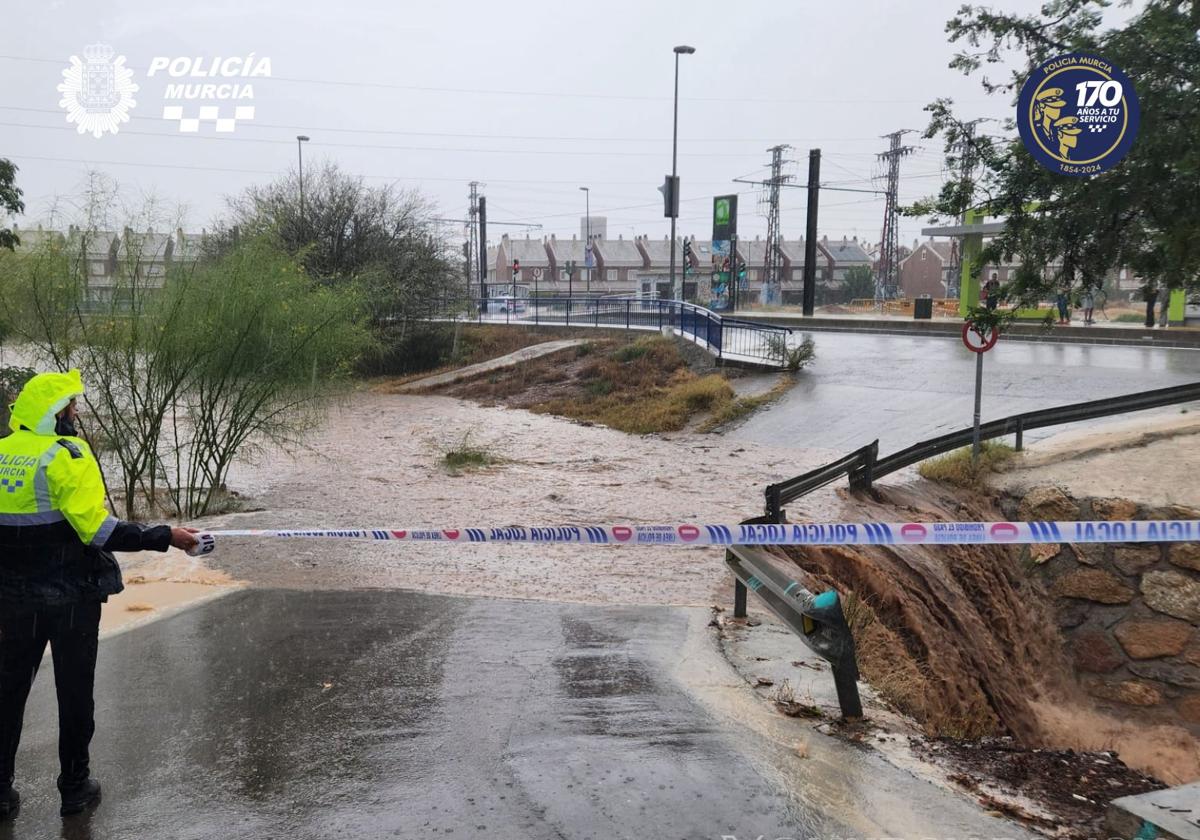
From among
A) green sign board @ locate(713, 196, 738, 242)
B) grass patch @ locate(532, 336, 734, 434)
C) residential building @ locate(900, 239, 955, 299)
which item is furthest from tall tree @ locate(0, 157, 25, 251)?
residential building @ locate(900, 239, 955, 299)

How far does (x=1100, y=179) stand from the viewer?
35.2 feet

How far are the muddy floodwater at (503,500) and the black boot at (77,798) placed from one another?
11.9 feet

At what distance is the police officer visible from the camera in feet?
12.1

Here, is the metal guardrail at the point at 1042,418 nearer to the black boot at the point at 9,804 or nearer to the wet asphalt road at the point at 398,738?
the wet asphalt road at the point at 398,738

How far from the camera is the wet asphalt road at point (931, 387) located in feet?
53.2

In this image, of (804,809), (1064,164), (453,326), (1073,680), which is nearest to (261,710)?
(804,809)

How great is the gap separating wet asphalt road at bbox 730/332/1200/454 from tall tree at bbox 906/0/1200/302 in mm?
3100

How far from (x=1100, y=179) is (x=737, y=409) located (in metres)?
9.07

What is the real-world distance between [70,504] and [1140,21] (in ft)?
38.1

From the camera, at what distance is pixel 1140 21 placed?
10.5m

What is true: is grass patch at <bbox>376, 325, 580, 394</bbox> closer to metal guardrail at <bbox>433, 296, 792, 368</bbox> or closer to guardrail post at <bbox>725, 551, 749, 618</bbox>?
metal guardrail at <bbox>433, 296, 792, 368</bbox>

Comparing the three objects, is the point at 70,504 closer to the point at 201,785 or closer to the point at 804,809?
the point at 201,785

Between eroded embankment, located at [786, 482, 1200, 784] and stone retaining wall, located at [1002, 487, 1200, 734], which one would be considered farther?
stone retaining wall, located at [1002, 487, 1200, 734]

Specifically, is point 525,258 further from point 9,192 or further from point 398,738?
point 398,738
